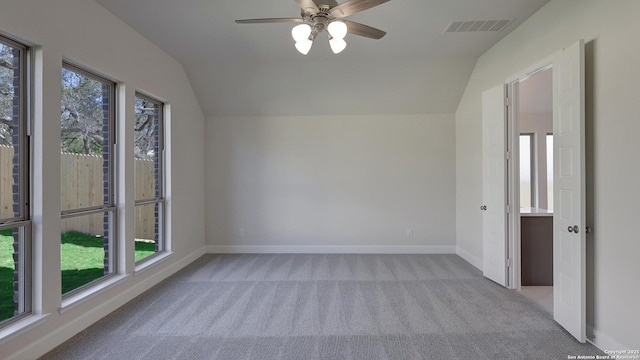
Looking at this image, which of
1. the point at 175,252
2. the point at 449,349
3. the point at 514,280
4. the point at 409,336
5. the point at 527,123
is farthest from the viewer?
the point at 527,123

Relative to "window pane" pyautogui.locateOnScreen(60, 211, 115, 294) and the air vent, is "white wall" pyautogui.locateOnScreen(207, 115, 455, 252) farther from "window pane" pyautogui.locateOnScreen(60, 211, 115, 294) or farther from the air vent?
"window pane" pyautogui.locateOnScreen(60, 211, 115, 294)

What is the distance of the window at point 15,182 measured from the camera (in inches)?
87.9

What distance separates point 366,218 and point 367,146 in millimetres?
1246

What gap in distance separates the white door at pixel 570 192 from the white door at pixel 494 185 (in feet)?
2.99

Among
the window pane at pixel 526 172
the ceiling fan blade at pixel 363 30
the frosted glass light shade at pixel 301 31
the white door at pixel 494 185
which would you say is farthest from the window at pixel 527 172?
the frosted glass light shade at pixel 301 31

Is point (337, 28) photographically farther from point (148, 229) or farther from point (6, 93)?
point (148, 229)

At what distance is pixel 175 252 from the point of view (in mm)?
4402

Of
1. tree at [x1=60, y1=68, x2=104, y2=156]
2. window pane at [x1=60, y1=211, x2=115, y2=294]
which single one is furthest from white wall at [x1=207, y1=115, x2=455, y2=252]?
tree at [x1=60, y1=68, x2=104, y2=156]

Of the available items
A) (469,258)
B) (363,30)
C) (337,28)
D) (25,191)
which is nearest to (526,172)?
(469,258)

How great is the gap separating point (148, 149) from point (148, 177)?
361mm

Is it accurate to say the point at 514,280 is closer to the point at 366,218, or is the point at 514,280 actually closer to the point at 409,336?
the point at 409,336

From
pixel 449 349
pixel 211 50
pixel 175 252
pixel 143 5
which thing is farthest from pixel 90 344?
pixel 211 50

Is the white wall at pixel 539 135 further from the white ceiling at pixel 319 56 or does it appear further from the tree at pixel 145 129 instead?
the tree at pixel 145 129

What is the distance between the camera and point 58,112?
2.52 m
